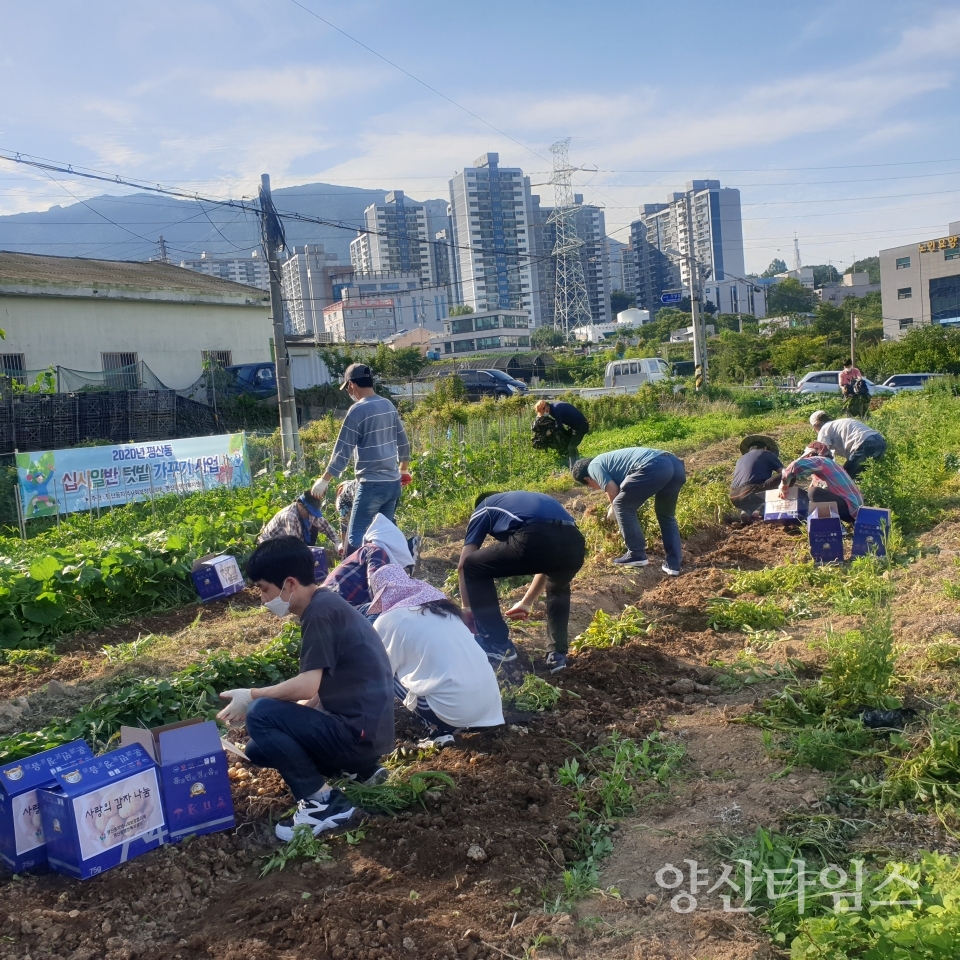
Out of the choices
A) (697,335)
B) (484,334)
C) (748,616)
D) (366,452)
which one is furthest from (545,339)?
(748,616)

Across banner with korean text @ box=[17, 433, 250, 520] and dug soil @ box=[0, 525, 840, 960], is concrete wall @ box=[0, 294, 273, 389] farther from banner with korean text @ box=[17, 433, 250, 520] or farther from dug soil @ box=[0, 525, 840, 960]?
dug soil @ box=[0, 525, 840, 960]

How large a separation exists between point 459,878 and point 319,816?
72 cm

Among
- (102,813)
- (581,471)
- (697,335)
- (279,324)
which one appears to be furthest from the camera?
(697,335)

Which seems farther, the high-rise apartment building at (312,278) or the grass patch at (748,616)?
the high-rise apartment building at (312,278)

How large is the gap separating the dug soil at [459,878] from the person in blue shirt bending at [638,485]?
3033mm

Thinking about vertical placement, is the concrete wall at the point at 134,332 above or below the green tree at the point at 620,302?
below

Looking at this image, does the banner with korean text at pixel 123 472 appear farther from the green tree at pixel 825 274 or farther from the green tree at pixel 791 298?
the green tree at pixel 825 274

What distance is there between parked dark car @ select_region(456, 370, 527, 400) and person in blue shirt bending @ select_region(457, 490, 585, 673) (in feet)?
79.1

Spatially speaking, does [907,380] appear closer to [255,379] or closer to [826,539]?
[255,379]

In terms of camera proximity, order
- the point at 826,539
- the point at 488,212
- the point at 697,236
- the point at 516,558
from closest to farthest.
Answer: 1. the point at 516,558
2. the point at 826,539
3. the point at 697,236
4. the point at 488,212

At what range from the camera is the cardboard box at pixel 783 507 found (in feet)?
28.9

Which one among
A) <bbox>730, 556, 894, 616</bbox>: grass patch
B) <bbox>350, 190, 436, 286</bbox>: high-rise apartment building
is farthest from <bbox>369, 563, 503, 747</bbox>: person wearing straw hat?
<bbox>350, 190, 436, 286</bbox>: high-rise apartment building

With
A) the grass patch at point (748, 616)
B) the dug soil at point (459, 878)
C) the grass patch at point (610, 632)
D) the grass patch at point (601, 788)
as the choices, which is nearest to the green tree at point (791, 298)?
the grass patch at point (748, 616)

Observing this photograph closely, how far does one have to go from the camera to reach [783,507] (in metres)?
8.89
